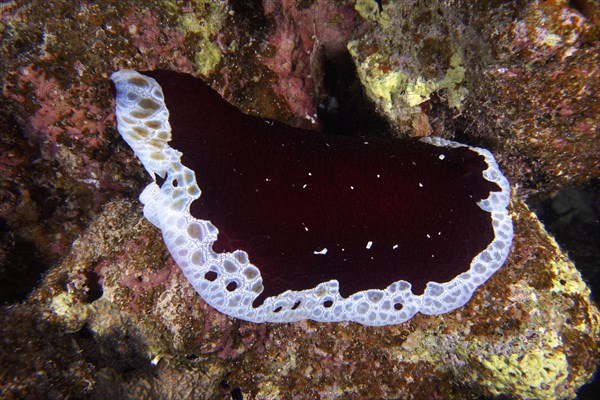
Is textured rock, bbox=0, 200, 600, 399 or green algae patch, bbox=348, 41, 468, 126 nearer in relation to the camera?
textured rock, bbox=0, 200, 600, 399

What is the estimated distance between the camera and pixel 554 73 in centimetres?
218

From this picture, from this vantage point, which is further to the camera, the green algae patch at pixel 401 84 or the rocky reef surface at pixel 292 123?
the green algae patch at pixel 401 84

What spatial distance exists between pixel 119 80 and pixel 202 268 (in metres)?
1.34

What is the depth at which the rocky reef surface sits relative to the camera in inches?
87.8

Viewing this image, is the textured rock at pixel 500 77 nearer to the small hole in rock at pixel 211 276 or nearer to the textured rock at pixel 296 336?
the textured rock at pixel 296 336

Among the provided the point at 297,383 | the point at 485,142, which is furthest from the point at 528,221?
the point at 297,383

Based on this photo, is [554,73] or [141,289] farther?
[141,289]

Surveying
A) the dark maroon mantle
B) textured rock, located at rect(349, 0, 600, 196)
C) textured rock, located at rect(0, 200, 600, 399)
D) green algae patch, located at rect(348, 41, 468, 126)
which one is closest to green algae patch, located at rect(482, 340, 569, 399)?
textured rock, located at rect(0, 200, 600, 399)

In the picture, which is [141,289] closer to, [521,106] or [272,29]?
[272,29]

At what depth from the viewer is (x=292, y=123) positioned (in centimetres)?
297

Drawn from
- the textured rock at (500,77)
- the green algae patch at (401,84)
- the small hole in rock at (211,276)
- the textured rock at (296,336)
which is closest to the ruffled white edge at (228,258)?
the small hole in rock at (211,276)

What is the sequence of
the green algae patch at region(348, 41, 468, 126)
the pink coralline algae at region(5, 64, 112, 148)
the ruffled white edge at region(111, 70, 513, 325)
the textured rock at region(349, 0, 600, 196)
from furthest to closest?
the green algae patch at region(348, 41, 468, 126)
the pink coralline algae at region(5, 64, 112, 148)
the ruffled white edge at region(111, 70, 513, 325)
the textured rock at region(349, 0, 600, 196)

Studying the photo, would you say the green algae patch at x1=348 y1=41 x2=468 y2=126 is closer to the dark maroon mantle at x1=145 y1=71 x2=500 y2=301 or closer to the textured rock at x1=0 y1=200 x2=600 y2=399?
the dark maroon mantle at x1=145 y1=71 x2=500 y2=301

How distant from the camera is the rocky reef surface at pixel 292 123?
2.23 metres
